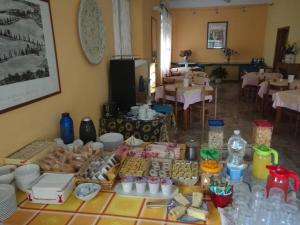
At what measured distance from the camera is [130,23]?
4266 millimetres

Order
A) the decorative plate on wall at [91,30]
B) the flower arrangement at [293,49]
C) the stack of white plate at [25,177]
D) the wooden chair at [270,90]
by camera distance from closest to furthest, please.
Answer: the stack of white plate at [25,177] < the decorative plate on wall at [91,30] < the wooden chair at [270,90] < the flower arrangement at [293,49]

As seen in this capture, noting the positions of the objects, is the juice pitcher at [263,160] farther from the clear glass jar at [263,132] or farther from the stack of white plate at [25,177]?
the stack of white plate at [25,177]

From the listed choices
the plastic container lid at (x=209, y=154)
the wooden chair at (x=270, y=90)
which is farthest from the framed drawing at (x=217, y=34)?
the plastic container lid at (x=209, y=154)

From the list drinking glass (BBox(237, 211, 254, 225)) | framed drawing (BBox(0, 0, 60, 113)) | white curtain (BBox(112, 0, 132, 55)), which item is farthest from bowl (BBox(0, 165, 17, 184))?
white curtain (BBox(112, 0, 132, 55))

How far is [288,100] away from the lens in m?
3.51

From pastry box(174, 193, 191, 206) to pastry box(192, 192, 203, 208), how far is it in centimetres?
3

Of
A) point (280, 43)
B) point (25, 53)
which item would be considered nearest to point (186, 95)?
point (25, 53)

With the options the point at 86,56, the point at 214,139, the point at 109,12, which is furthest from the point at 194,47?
the point at 214,139

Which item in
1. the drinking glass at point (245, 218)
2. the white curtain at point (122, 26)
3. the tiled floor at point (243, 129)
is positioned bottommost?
the tiled floor at point (243, 129)

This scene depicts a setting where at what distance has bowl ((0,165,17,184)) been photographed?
1210mm

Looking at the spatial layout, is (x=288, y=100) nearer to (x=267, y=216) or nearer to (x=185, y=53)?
(x=267, y=216)

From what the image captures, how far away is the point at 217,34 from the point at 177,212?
27.5 ft

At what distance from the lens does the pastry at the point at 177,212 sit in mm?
999

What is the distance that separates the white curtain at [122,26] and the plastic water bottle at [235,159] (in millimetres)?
2381
